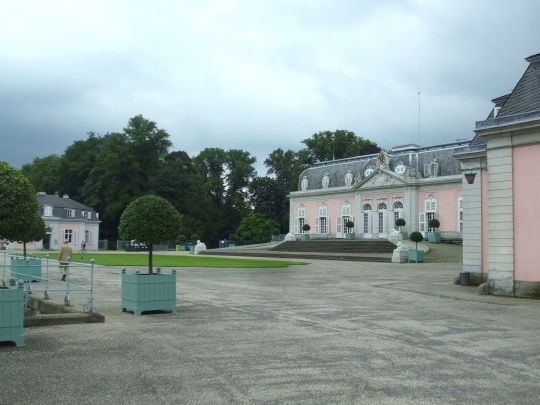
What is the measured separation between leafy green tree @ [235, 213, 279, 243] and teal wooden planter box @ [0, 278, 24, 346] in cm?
6523

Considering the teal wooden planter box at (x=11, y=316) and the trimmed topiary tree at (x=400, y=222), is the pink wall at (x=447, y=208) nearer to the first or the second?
the trimmed topiary tree at (x=400, y=222)

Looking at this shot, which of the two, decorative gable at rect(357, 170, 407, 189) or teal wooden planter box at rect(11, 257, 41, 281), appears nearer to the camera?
teal wooden planter box at rect(11, 257, 41, 281)

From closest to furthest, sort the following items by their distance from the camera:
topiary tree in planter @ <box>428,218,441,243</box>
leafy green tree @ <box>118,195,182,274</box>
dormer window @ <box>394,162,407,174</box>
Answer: leafy green tree @ <box>118,195,182,274</box>, topiary tree in planter @ <box>428,218,441,243</box>, dormer window @ <box>394,162,407,174</box>

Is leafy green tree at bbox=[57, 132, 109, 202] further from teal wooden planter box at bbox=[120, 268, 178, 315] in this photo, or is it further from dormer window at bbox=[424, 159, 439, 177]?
teal wooden planter box at bbox=[120, 268, 178, 315]

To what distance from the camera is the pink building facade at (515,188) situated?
16047mm

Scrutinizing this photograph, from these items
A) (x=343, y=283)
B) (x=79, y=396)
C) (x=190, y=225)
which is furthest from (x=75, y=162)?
(x=79, y=396)

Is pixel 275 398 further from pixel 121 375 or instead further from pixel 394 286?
pixel 394 286

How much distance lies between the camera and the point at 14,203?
10578 mm

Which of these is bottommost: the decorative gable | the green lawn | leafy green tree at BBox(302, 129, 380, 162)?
the green lawn

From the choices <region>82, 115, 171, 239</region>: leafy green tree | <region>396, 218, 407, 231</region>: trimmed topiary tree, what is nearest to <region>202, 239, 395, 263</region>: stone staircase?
<region>396, 218, 407, 231</region>: trimmed topiary tree

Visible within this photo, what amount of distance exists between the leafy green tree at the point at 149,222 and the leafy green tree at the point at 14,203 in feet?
7.86

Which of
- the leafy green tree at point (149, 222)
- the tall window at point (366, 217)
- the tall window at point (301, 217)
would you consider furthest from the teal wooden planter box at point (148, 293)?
the tall window at point (301, 217)

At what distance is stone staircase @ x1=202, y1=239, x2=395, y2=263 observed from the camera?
41.8 metres

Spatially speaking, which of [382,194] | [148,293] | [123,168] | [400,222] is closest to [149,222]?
[148,293]
